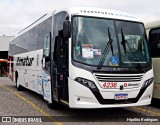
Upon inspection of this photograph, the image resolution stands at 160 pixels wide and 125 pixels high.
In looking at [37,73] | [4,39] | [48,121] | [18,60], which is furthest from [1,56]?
[48,121]

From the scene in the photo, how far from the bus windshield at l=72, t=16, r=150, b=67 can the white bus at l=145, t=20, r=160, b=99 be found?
1303 mm

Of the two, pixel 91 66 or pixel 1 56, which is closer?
pixel 91 66

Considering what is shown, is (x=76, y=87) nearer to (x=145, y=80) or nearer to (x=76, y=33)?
(x=76, y=33)

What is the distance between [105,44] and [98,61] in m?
0.55

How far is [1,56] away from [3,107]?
4487 centimetres

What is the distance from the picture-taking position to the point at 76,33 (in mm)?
8156

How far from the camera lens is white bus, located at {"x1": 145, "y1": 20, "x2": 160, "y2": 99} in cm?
995

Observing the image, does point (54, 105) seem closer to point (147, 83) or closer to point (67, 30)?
point (67, 30)

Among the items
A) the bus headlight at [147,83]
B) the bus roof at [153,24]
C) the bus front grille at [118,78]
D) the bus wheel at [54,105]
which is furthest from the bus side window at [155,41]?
the bus wheel at [54,105]

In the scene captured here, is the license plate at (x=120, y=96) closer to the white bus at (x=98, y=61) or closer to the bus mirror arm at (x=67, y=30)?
the white bus at (x=98, y=61)

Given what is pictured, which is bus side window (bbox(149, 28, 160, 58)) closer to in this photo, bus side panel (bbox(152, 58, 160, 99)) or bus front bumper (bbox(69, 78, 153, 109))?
bus side panel (bbox(152, 58, 160, 99))

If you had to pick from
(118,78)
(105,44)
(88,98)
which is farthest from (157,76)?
(88,98)

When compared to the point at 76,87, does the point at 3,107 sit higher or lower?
lower

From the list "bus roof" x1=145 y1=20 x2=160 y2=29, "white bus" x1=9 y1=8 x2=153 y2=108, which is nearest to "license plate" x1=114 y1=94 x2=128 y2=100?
"white bus" x1=9 y1=8 x2=153 y2=108
